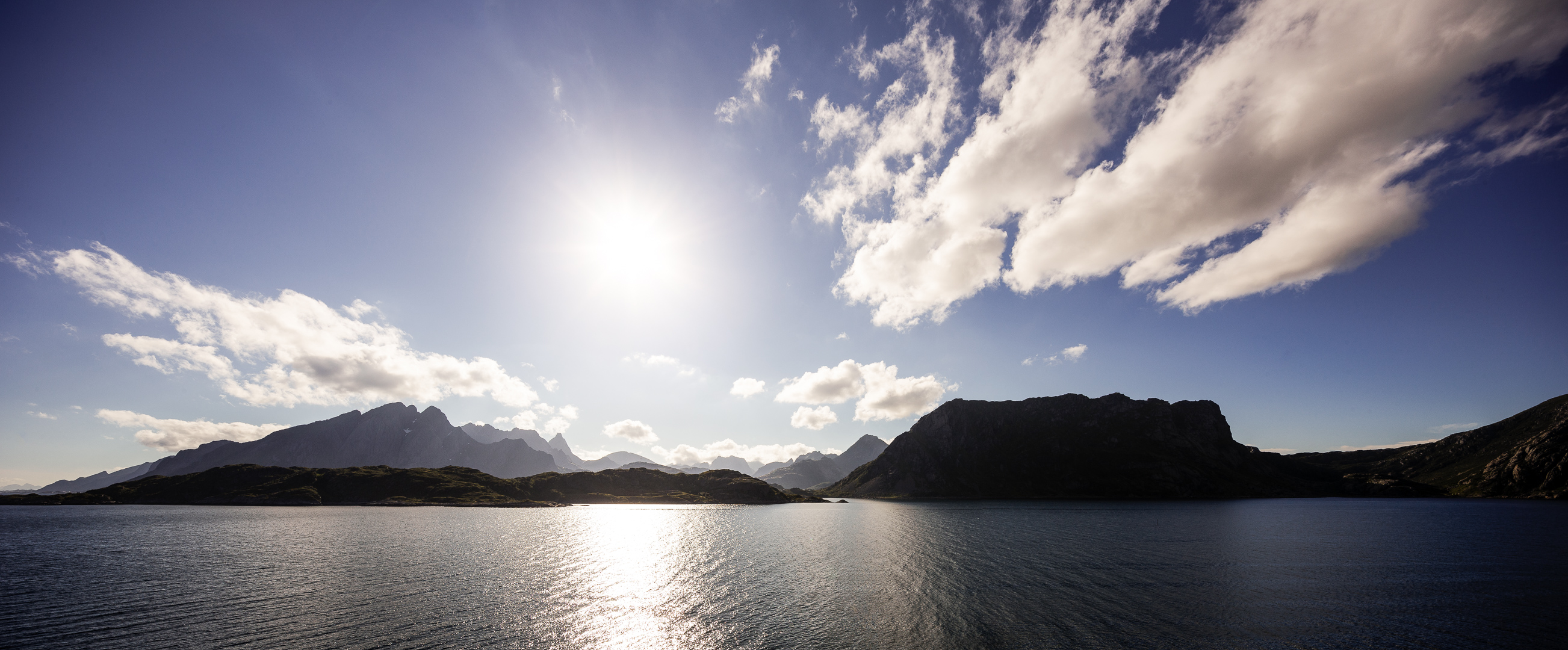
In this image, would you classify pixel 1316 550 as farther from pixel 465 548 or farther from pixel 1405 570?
pixel 465 548

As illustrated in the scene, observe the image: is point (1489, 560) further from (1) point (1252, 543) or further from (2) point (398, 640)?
(2) point (398, 640)

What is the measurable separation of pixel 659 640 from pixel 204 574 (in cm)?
6819

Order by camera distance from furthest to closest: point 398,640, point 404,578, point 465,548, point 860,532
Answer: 1. point 860,532
2. point 465,548
3. point 404,578
4. point 398,640

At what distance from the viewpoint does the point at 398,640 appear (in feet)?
137

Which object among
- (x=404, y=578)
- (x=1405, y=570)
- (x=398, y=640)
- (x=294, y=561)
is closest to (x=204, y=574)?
(x=294, y=561)

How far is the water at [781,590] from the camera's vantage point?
44.4m

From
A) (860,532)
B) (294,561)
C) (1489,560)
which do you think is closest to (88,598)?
(294,561)

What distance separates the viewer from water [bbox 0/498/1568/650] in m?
44.4

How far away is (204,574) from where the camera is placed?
64.6 meters

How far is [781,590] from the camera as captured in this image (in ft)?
202

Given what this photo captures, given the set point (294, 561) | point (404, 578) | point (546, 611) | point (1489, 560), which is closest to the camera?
point (546, 611)

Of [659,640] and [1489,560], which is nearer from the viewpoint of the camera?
[659,640]

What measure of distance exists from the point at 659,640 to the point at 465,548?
228ft

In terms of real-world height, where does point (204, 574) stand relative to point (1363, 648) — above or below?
above
